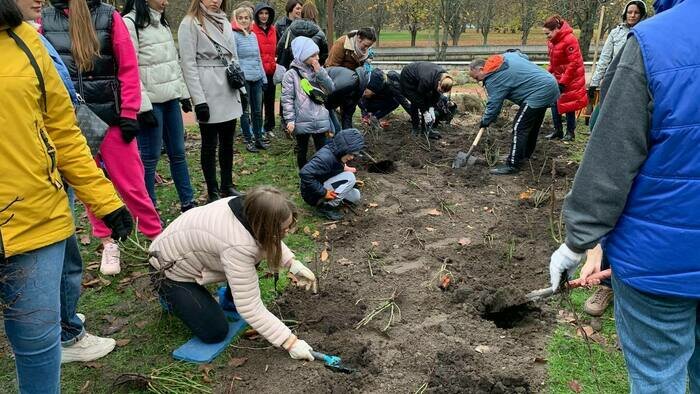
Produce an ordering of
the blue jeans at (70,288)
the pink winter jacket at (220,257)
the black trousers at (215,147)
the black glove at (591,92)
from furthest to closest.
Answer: the black glove at (591,92), the black trousers at (215,147), the pink winter jacket at (220,257), the blue jeans at (70,288)

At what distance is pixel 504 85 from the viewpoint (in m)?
6.17

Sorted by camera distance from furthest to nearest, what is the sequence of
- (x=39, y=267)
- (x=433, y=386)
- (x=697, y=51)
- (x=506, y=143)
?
(x=506, y=143), (x=433, y=386), (x=39, y=267), (x=697, y=51)

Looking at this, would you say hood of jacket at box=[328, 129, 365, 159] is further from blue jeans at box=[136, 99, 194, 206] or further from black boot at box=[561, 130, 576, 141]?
black boot at box=[561, 130, 576, 141]

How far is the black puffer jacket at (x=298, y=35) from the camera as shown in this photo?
6730 mm

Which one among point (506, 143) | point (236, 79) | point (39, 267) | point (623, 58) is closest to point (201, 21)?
point (236, 79)

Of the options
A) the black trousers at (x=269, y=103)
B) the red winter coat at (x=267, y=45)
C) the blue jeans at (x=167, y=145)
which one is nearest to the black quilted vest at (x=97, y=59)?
the blue jeans at (x=167, y=145)

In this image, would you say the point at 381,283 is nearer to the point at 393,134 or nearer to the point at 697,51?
the point at 697,51

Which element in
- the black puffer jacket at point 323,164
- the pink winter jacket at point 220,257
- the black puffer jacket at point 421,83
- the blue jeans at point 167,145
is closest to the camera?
the pink winter jacket at point 220,257

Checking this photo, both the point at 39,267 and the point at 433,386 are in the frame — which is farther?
the point at 433,386

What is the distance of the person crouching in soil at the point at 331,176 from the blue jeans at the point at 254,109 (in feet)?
6.71

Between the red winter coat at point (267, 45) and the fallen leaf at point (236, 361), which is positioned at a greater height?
the red winter coat at point (267, 45)

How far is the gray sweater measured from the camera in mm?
1458

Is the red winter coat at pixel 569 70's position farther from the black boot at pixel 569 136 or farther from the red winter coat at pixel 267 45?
the red winter coat at pixel 267 45

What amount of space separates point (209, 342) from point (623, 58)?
8.33 feet
